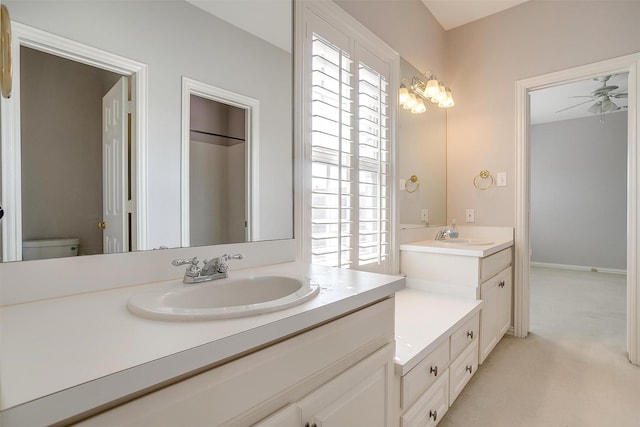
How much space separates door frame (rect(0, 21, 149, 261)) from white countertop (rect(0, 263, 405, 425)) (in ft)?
0.67

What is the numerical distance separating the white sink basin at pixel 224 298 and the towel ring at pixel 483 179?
7.67ft

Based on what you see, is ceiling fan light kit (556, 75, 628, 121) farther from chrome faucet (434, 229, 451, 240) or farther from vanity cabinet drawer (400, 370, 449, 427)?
vanity cabinet drawer (400, 370, 449, 427)

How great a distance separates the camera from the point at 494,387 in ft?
5.92

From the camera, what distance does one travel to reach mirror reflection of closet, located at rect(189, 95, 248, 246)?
3.73 feet

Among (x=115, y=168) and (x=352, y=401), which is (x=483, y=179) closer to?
(x=352, y=401)

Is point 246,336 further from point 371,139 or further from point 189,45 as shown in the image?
point 371,139

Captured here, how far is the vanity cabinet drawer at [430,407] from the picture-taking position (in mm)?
1180

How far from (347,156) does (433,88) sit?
1.12 metres

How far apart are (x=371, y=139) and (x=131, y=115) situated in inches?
52.9

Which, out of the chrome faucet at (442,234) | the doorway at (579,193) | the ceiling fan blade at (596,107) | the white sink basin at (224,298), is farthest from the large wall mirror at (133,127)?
the ceiling fan blade at (596,107)

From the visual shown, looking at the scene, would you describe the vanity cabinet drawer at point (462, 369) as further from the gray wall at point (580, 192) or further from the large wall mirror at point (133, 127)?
the gray wall at point (580, 192)

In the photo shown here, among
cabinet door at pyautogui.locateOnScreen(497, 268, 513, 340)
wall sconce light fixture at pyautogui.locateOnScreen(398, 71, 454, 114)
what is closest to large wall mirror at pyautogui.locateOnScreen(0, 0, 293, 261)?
wall sconce light fixture at pyautogui.locateOnScreen(398, 71, 454, 114)

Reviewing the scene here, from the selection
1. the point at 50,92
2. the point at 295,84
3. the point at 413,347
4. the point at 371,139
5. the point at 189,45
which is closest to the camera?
the point at 50,92

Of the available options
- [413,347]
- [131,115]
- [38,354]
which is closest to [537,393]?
[413,347]
